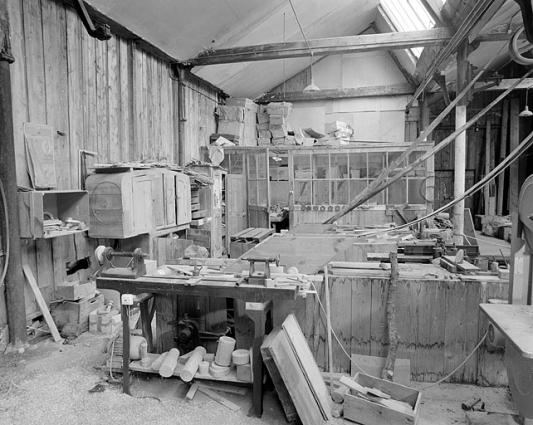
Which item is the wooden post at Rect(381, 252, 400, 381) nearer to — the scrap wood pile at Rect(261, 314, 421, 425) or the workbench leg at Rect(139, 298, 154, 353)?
the scrap wood pile at Rect(261, 314, 421, 425)

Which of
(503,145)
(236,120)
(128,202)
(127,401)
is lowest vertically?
(127,401)

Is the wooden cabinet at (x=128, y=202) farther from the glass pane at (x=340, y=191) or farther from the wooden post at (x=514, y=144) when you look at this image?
the wooden post at (x=514, y=144)

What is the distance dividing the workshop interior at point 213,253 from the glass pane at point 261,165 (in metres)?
0.96

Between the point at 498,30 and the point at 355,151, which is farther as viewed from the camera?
the point at 355,151

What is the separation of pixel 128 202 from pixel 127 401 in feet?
7.51

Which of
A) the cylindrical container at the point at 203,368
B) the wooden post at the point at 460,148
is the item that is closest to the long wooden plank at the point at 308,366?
the cylindrical container at the point at 203,368

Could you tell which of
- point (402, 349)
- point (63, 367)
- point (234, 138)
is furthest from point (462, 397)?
point (234, 138)

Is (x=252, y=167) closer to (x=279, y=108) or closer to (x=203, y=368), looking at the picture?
(x=279, y=108)

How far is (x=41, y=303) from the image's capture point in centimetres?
390

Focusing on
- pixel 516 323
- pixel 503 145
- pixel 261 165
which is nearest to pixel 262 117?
pixel 261 165

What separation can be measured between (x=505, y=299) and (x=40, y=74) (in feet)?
15.2

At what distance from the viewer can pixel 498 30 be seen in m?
6.18

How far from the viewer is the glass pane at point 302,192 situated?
9.16 m

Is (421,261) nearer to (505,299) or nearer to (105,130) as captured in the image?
(505,299)
